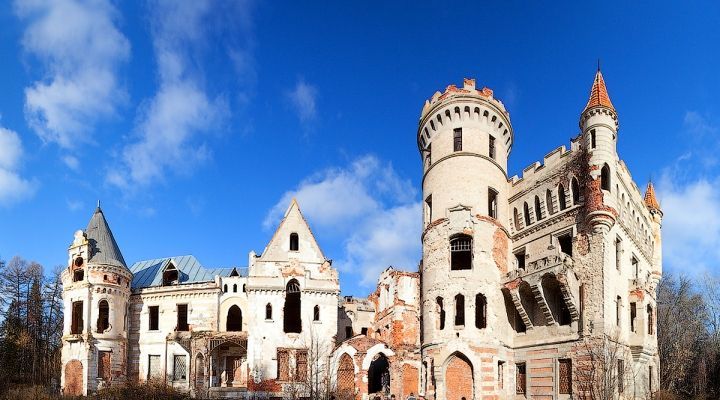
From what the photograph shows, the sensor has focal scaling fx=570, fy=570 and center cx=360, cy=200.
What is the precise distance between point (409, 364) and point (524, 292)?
9.37 meters

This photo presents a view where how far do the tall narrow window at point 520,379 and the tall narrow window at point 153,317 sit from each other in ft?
96.0

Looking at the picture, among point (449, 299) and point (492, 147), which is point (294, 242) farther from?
point (492, 147)

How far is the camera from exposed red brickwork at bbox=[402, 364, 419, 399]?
129 feet

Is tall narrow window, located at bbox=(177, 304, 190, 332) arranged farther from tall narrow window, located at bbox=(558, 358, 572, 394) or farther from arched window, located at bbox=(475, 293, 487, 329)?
tall narrow window, located at bbox=(558, 358, 572, 394)

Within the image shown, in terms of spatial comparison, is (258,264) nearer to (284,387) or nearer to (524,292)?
(284,387)

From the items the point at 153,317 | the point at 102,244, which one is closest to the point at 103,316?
the point at 153,317

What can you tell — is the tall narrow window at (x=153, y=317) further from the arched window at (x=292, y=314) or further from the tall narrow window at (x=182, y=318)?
the arched window at (x=292, y=314)

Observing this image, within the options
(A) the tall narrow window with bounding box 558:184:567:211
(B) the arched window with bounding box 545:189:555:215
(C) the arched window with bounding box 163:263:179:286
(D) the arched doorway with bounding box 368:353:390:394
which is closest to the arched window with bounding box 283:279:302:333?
(D) the arched doorway with bounding box 368:353:390:394

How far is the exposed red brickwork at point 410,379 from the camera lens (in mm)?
39344

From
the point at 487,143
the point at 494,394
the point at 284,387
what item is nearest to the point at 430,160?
the point at 487,143

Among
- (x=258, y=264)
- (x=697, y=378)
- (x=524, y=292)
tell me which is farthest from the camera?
(x=697, y=378)

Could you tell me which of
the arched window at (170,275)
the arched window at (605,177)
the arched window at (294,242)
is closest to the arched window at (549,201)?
the arched window at (605,177)

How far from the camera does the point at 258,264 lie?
44.7 metres

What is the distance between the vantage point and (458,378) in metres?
36.5
